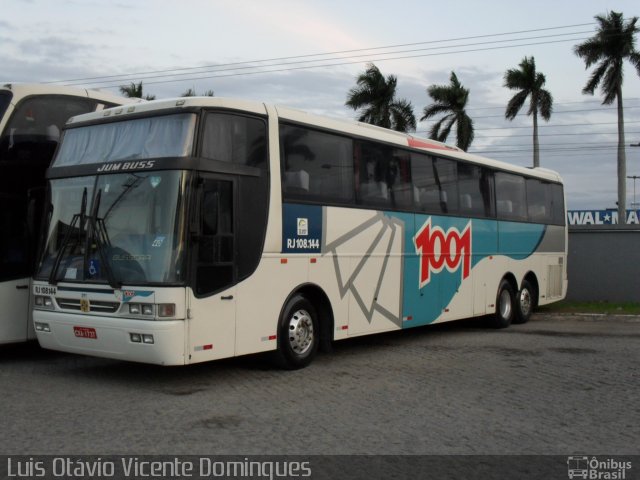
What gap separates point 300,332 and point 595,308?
1265cm

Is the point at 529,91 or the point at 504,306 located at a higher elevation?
the point at 529,91

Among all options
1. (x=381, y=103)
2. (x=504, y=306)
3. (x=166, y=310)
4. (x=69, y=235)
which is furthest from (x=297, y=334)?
(x=381, y=103)

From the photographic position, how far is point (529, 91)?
181 ft

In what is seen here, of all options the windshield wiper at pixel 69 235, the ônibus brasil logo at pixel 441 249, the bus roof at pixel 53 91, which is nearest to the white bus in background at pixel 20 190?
the bus roof at pixel 53 91

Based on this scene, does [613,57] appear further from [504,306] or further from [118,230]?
[118,230]

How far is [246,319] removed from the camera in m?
9.21

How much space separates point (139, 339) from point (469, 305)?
7.90 meters

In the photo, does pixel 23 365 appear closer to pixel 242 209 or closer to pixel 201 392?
pixel 201 392

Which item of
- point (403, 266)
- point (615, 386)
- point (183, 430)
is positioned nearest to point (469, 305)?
point (403, 266)

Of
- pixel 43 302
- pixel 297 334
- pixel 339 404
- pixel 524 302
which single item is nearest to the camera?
pixel 339 404

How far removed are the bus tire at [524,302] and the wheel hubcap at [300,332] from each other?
784cm

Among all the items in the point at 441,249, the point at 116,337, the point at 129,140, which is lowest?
the point at 116,337

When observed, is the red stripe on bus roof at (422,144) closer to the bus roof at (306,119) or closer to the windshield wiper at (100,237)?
the bus roof at (306,119)

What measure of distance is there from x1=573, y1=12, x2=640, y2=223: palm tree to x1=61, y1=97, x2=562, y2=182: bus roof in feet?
124
